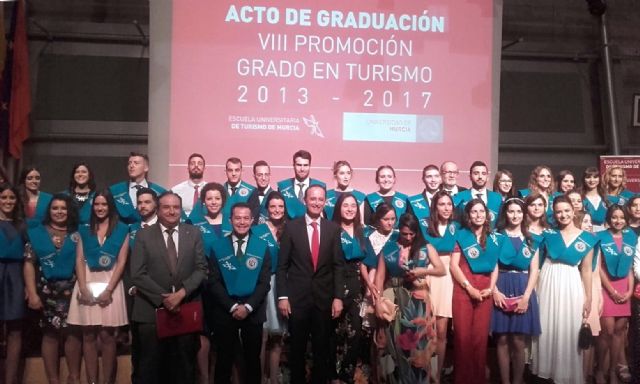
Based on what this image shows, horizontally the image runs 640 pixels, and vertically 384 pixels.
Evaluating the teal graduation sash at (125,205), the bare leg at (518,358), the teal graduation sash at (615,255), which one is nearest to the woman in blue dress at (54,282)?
the teal graduation sash at (125,205)

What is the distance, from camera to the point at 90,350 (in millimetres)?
4348

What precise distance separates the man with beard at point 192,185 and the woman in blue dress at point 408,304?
152cm

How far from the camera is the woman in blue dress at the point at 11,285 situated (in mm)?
4336

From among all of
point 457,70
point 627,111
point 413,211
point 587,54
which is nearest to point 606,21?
point 587,54

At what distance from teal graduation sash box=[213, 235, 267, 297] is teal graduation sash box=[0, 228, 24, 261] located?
4.09ft

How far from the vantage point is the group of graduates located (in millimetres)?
4141

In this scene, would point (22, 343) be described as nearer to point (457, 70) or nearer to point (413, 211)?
point (413, 211)

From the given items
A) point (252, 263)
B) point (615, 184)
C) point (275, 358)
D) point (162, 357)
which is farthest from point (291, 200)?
point (615, 184)

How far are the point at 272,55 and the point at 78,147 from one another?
2381 millimetres

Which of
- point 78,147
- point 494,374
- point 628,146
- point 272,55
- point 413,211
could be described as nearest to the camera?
point 494,374

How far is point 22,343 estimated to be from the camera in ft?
14.6

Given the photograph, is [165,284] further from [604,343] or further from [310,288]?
[604,343]

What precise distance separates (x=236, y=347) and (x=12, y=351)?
1.45 m

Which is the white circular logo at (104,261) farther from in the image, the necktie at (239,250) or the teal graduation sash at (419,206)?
the teal graduation sash at (419,206)
